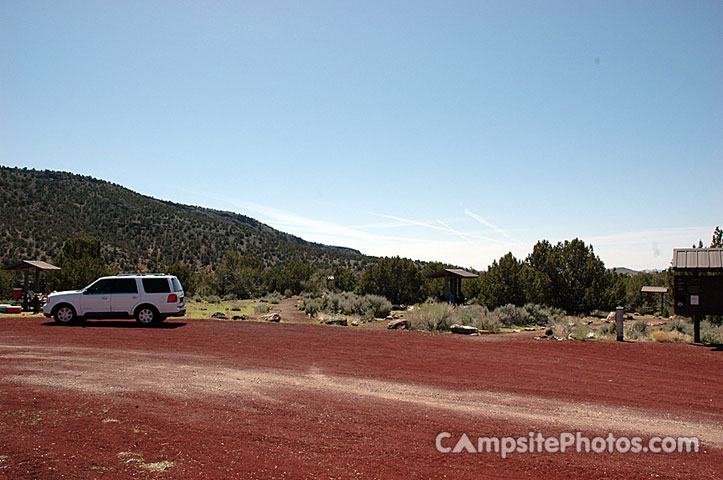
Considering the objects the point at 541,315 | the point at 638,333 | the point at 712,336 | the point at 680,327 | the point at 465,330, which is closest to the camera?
the point at 712,336

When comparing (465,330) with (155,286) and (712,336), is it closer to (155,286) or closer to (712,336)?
(712,336)

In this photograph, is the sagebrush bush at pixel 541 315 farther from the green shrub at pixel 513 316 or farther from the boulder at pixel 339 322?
the boulder at pixel 339 322

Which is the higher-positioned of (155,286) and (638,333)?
(155,286)

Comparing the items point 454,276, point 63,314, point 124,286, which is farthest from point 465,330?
point 63,314

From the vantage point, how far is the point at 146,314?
732 inches

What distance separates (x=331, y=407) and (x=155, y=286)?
532 inches

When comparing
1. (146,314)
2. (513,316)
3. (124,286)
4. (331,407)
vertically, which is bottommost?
(331,407)

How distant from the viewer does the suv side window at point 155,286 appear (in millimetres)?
18719

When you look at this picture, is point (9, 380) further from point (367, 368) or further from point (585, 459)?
point (585, 459)

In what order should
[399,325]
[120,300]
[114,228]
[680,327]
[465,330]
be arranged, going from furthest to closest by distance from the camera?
[114,228]
[399,325]
[680,327]
[465,330]
[120,300]

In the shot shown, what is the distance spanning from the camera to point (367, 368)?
11141 mm

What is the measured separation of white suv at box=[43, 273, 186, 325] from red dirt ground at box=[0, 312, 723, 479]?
12.2 feet
